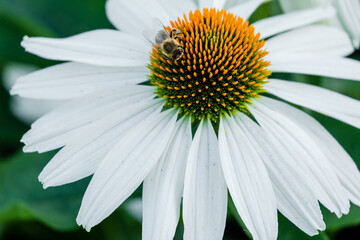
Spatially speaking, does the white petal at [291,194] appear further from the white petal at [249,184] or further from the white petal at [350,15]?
the white petal at [350,15]

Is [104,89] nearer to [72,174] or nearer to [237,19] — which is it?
[72,174]

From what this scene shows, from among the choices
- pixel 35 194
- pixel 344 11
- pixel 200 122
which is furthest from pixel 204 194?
pixel 344 11

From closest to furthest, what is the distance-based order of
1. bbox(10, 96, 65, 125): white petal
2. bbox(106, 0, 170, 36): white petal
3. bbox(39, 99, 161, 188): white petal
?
1. bbox(39, 99, 161, 188): white petal
2. bbox(106, 0, 170, 36): white petal
3. bbox(10, 96, 65, 125): white petal

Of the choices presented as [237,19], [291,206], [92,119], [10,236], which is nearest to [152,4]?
[237,19]

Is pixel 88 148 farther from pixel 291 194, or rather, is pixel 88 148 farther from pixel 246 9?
pixel 246 9

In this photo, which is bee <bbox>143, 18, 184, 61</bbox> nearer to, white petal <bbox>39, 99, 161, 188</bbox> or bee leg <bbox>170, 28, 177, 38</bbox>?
bee leg <bbox>170, 28, 177, 38</bbox>

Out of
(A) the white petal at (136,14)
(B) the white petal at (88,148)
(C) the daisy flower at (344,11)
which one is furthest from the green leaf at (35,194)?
(C) the daisy flower at (344,11)

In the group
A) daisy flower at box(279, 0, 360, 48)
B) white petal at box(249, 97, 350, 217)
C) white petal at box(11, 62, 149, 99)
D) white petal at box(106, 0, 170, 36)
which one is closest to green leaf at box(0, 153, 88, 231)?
white petal at box(11, 62, 149, 99)
